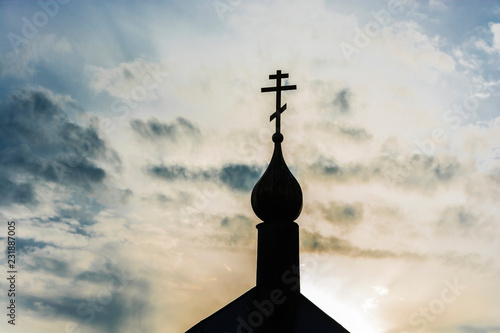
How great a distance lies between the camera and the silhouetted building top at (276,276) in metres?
15.5

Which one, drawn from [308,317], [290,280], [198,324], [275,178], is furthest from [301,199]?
[198,324]

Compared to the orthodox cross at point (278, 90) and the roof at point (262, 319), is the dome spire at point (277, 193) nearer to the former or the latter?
the orthodox cross at point (278, 90)

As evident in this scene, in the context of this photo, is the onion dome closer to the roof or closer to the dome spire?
the dome spire

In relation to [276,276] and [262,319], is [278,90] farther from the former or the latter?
[262,319]

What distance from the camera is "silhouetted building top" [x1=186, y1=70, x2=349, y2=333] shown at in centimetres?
1551

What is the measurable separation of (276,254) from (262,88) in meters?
5.66

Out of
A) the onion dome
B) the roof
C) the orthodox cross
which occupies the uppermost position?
the orthodox cross

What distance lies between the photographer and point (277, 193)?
1748 cm

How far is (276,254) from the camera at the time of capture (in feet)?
54.9

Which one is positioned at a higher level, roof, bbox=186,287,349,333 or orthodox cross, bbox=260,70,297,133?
orthodox cross, bbox=260,70,297,133

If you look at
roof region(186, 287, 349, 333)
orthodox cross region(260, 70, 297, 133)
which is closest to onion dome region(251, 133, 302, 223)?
orthodox cross region(260, 70, 297, 133)

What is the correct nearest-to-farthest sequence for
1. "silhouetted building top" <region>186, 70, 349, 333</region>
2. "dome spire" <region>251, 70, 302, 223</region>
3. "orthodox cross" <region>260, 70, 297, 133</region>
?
"silhouetted building top" <region>186, 70, 349, 333</region> → "dome spire" <region>251, 70, 302, 223</region> → "orthodox cross" <region>260, 70, 297, 133</region>

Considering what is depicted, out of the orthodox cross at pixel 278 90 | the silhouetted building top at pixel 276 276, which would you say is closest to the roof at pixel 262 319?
the silhouetted building top at pixel 276 276

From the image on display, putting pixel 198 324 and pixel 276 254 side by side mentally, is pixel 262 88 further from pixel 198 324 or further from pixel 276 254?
pixel 198 324
